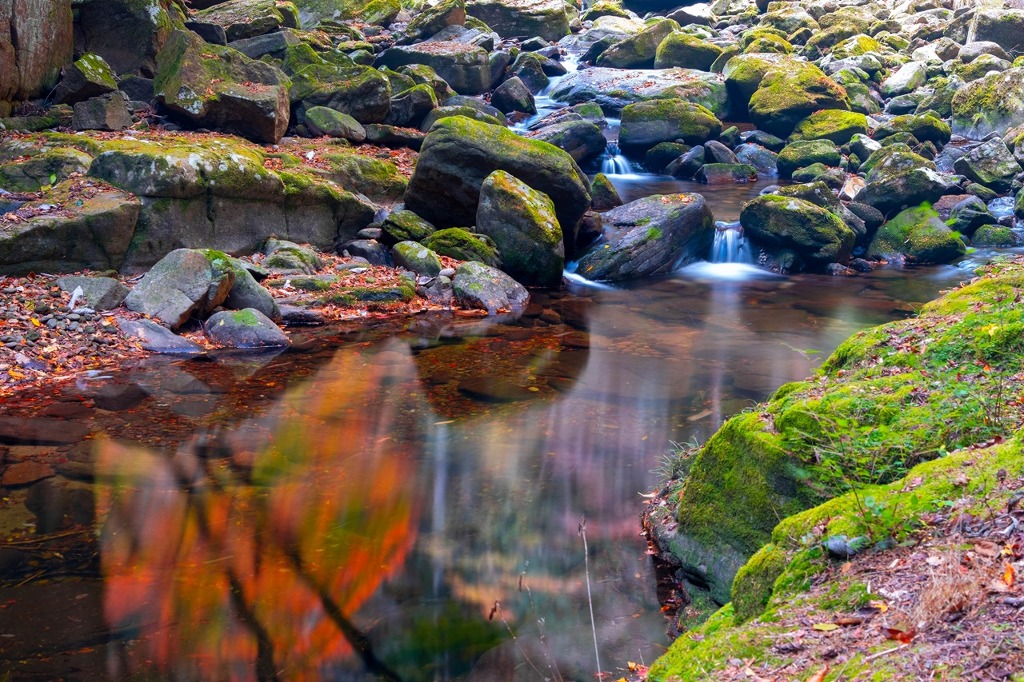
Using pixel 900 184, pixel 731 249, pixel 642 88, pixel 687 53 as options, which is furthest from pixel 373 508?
pixel 687 53

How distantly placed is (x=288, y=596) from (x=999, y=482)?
372 centimetres

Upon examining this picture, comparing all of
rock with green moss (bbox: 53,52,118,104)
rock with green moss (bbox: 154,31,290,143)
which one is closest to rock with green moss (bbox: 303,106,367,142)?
rock with green moss (bbox: 154,31,290,143)

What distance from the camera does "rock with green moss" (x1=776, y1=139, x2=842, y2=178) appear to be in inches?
845

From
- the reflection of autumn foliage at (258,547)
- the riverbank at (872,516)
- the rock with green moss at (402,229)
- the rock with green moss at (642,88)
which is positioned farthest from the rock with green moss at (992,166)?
the reflection of autumn foliage at (258,547)

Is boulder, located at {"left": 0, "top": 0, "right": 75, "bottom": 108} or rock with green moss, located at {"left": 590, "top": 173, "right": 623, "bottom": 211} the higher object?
boulder, located at {"left": 0, "top": 0, "right": 75, "bottom": 108}

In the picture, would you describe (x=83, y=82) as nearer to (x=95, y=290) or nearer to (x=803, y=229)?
(x=95, y=290)

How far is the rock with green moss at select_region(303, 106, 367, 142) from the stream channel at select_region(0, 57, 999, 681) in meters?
6.84

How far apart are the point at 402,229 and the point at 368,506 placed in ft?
26.0

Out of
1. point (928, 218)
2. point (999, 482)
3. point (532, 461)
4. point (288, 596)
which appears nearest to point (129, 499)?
point (288, 596)

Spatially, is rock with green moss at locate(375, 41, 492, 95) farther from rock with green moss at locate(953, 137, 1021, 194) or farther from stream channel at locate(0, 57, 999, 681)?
stream channel at locate(0, 57, 999, 681)

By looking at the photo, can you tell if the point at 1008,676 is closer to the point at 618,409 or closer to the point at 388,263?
the point at 618,409

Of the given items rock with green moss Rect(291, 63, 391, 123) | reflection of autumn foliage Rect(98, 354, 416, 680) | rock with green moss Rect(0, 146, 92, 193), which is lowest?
reflection of autumn foliage Rect(98, 354, 416, 680)

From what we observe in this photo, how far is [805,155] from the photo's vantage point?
21578 millimetres

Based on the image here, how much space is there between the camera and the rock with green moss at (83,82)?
43.1 feet
